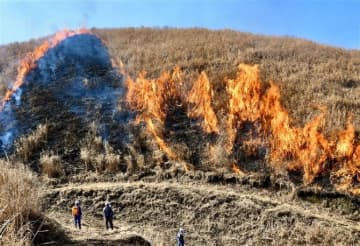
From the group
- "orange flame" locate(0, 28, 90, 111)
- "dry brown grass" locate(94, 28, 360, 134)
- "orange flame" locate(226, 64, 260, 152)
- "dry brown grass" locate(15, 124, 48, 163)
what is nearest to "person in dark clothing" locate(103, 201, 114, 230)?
"orange flame" locate(226, 64, 260, 152)

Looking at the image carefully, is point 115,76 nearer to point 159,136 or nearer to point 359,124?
point 159,136

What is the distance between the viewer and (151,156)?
838 inches

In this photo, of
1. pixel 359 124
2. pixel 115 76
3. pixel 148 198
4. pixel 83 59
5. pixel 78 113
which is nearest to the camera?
pixel 148 198

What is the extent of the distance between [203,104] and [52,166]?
773cm

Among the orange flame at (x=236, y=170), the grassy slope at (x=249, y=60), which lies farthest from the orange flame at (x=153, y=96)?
the orange flame at (x=236, y=170)

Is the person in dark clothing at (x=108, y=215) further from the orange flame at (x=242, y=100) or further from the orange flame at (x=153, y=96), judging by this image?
the orange flame at (x=153, y=96)

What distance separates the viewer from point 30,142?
74.6 ft

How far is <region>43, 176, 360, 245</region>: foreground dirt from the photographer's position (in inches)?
611

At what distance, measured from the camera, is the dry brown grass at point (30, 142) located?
22047 millimetres

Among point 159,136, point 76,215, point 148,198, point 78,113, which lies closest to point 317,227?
point 148,198

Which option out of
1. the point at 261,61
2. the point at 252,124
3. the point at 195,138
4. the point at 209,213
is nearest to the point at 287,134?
the point at 252,124

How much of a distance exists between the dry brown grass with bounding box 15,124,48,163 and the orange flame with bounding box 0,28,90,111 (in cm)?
399

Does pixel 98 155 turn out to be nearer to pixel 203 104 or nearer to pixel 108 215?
pixel 203 104

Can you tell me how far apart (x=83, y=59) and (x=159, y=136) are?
11.7 meters
